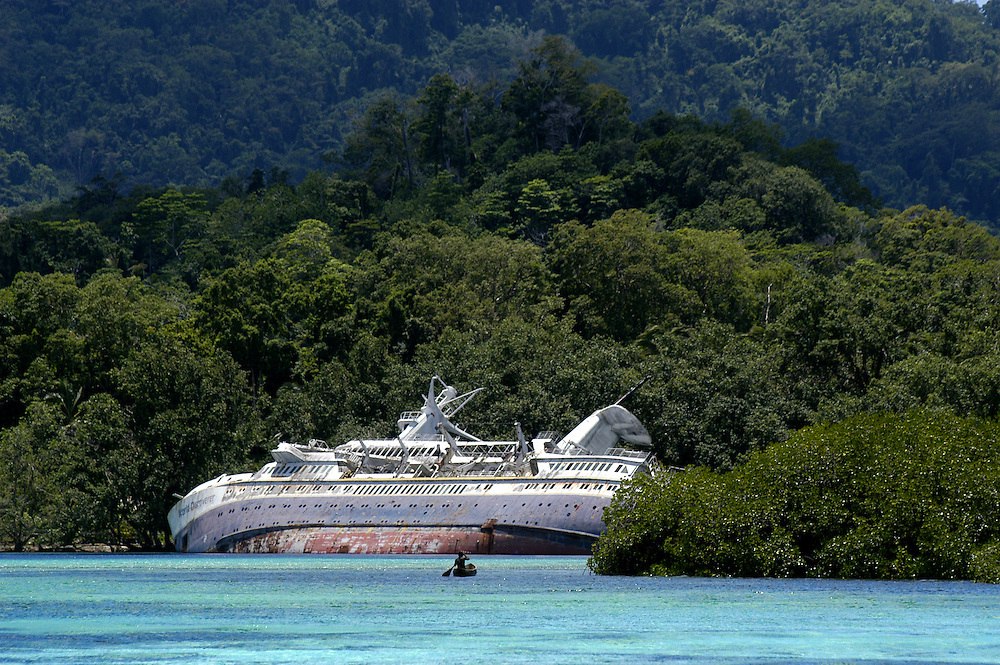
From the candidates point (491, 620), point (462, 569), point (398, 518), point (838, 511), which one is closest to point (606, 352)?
point (398, 518)

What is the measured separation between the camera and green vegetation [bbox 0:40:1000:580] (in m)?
47.6

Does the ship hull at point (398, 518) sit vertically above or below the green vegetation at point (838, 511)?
below

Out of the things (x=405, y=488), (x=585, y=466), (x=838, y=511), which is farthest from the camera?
(x=405, y=488)

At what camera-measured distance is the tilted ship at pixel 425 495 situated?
216ft

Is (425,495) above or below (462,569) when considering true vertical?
below

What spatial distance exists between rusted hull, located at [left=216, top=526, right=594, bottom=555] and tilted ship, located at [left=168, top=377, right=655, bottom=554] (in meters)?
0.04

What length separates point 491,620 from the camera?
38125mm

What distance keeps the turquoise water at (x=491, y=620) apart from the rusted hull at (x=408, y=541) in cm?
1160

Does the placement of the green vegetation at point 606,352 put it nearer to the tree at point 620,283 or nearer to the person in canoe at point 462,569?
the tree at point 620,283

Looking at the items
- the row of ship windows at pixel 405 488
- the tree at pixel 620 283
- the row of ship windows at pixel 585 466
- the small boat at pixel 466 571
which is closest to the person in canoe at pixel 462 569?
the small boat at pixel 466 571

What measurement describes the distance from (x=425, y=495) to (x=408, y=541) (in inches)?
76.9

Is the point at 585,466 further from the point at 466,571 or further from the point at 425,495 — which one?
the point at 466,571

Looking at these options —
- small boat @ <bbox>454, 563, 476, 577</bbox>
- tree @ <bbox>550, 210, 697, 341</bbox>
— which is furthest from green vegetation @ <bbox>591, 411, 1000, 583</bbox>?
tree @ <bbox>550, 210, 697, 341</bbox>

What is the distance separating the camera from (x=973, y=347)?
7738 cm
